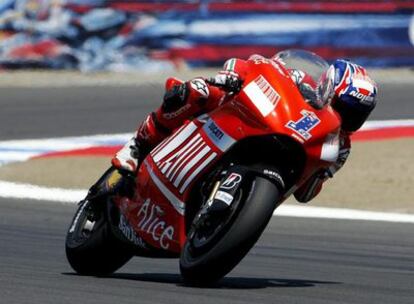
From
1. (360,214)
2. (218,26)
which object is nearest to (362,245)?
(360,214)

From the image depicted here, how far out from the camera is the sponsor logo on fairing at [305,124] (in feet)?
19.8

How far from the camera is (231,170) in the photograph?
608 cm

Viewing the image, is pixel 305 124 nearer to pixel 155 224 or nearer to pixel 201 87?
pixel 201 87

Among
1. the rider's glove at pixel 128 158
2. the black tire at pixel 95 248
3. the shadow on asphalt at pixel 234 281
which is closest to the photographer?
the shadow on asphalt at pixel 234 281

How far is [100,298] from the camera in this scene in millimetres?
5688

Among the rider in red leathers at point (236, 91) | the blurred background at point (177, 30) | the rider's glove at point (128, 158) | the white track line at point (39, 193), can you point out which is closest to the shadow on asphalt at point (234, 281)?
the rider in red leathers at point (236, 91)

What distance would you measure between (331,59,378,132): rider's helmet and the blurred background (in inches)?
558

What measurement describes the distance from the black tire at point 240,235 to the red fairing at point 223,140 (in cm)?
27

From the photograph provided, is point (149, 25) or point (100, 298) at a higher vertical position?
point (100, 298)

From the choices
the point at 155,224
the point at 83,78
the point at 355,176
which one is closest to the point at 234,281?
the point at 155,224

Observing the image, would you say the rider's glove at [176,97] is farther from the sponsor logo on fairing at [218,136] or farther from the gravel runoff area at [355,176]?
the gravel runoff area at [355,176]

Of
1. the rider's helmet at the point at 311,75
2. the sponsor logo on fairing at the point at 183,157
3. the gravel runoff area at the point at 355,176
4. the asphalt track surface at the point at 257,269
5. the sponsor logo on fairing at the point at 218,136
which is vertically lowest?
the gravel runoff area at the point at 355,176

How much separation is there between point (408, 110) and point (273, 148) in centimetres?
1297

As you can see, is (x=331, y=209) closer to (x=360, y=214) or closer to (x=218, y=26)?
(x=360, y=214)
